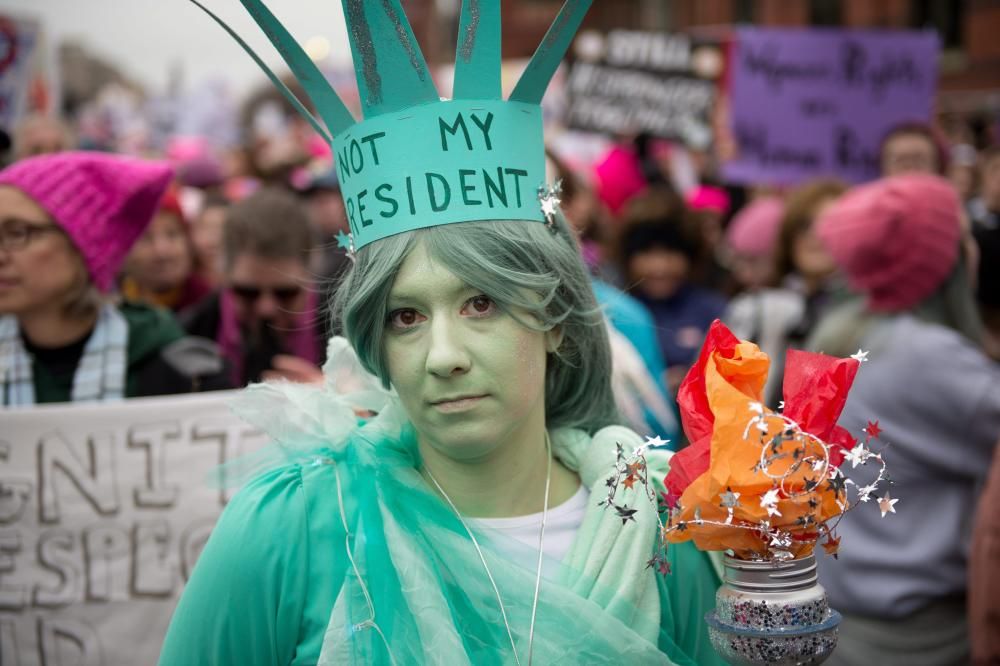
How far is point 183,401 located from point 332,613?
1545 mm

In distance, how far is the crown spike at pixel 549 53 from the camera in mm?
1906

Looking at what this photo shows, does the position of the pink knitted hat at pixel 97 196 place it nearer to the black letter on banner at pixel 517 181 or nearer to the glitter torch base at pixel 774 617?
the black letter on banner at pixel 517 181

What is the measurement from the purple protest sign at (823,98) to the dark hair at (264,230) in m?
4.20

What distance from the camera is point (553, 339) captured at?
2.06 meters

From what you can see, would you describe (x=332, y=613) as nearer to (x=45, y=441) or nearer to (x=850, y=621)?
(x=45, y=441)

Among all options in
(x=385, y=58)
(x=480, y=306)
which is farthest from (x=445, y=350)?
(x=385, y=58)

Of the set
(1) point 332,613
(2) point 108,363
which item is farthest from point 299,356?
(1) point 332,613

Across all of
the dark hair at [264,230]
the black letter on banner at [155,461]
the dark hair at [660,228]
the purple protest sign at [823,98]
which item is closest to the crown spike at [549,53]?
the black letter on banner at [155,461]

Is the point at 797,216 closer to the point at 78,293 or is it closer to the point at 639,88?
the point at 78,293

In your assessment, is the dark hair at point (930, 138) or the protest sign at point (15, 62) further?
the dark hair at point (930, 138)

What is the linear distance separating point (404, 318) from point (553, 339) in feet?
1.02

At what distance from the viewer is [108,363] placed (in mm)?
3309

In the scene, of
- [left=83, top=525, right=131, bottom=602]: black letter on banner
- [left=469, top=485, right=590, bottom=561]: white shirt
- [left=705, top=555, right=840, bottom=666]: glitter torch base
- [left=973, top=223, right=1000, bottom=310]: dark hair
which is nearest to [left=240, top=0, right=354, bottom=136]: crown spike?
[left=469, top=485, right=590, bottom=561]: white shirt

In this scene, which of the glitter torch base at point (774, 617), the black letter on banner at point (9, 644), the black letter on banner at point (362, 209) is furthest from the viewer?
the black letter on banner at point (9, 644)
